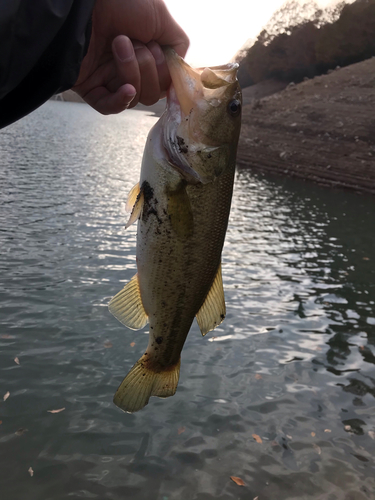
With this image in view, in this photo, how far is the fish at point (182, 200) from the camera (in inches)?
113

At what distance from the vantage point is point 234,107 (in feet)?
9.89

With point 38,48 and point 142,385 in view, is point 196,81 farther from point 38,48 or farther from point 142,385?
point 142,385

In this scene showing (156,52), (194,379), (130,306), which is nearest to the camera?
(156,52)

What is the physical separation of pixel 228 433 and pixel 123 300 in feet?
14.5

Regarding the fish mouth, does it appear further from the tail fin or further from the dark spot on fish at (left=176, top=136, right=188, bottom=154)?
the tail fin

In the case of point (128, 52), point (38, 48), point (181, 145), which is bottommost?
point (181, 145)

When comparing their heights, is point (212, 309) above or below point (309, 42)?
below

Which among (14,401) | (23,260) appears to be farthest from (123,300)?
(23,260)

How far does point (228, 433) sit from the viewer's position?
678cm

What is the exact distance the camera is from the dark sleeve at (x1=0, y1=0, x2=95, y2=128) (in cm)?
195

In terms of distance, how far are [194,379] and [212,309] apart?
5.10 m

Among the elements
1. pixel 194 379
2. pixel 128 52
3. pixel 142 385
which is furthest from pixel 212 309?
pixel 194 379

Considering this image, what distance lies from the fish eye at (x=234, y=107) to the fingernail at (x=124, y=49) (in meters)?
0.71

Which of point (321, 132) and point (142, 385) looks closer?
point (142, 385)
